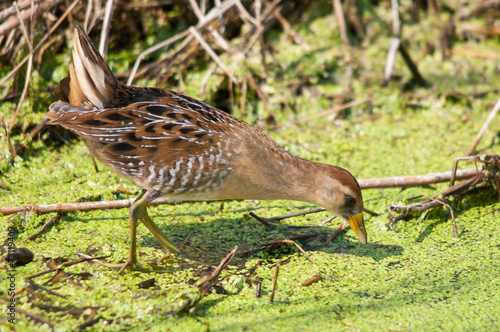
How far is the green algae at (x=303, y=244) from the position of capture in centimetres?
261

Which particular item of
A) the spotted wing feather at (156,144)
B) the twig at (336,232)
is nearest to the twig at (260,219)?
the twig at (336,232)

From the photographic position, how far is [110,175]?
3.90 metres

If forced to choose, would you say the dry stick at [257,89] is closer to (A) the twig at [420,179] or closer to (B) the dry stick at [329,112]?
(B) the dry stick at [329,112]

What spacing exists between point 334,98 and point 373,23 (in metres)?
1.33

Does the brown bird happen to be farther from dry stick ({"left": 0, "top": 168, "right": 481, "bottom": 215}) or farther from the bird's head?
dry stick ({"left": 0, "top": 168, "right": 481, "bottom": 215})

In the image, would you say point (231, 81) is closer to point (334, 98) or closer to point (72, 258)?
point (334, 98)

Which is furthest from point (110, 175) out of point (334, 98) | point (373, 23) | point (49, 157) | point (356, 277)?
point (373, 23)

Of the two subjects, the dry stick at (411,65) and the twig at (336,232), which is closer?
the twig at (336,232)

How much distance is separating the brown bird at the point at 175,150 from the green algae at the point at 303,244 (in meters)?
0.28

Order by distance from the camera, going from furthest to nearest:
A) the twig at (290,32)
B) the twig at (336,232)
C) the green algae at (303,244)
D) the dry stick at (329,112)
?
1. the twig at (290,32)
2. the dry stick at (329,112)
3. the twig at (336,232)
4. the green algae at (303,244)

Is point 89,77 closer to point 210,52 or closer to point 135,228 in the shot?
point 135,228

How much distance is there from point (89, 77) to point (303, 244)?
1.75m

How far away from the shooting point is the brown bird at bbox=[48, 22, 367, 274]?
115 inches

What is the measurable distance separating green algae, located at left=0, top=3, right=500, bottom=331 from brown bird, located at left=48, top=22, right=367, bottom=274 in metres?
0.28
